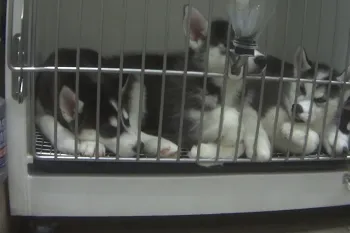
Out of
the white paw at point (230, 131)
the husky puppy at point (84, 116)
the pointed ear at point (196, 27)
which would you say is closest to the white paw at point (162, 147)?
the husky puppy at point (84, 116)

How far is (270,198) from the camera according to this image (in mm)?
1049

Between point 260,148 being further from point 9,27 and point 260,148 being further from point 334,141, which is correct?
point 9,27

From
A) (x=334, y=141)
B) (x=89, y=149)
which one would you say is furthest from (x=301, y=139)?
(x=89, y=149)

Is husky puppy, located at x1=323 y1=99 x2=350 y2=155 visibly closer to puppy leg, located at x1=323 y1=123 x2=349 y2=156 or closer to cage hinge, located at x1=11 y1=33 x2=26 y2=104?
puppy leg, located at x1=323 y1=123 x2=349 y2=156

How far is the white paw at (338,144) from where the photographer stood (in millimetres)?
1070

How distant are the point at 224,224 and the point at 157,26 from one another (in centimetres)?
52

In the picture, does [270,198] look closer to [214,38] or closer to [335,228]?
[335,228]

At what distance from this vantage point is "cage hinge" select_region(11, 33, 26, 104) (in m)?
0.86

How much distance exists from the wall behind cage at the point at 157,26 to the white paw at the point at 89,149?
28 cm

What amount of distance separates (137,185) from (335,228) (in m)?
0.49

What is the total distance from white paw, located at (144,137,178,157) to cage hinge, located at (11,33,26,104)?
0.28 m

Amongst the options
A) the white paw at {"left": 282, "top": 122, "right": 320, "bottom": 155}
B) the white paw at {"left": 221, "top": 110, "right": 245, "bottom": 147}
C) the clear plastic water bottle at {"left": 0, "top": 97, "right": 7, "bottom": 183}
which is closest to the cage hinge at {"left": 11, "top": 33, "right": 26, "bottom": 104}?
the clear plastic water bottle at {"left": 0, "top": 97, "right": 7, "bottom": 183}

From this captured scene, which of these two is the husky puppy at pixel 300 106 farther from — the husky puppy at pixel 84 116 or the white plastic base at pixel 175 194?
the husky puppy at pixel 84 116

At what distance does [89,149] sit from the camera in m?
0.98
